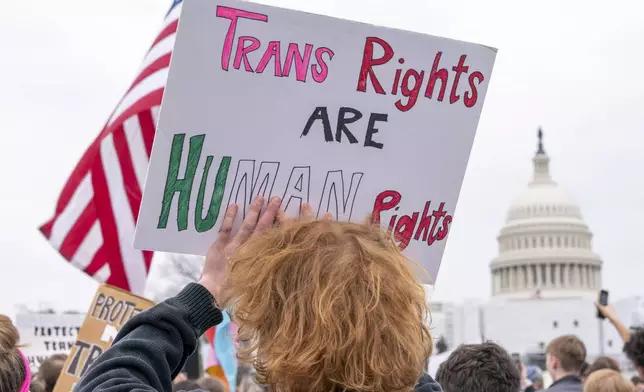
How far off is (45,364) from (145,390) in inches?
187

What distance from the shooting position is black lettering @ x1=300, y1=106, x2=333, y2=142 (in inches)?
109

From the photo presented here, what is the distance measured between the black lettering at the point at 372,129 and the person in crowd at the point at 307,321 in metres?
0.87

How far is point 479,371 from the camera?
3986mm

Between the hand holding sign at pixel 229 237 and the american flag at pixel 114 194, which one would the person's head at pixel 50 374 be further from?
the hand holding sign at pixel 229 237

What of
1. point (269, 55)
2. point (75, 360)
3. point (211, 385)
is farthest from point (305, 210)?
point (211, 385)

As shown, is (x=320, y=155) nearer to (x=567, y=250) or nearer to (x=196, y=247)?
(x=196, y=247)

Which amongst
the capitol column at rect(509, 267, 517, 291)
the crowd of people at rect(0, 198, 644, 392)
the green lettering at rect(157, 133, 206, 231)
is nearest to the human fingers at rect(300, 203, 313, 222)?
the green lettering at rect(157, 133, 206, 231)

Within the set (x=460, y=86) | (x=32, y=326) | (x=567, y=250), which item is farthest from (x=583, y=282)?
(x=460, y=86)

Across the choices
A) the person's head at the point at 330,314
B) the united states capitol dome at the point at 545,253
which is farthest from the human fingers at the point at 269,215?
the united states capitol dome at the point at 545,253

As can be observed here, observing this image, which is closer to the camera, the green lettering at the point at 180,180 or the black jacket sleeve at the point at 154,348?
the black jacket sleeve at the point at 154,348

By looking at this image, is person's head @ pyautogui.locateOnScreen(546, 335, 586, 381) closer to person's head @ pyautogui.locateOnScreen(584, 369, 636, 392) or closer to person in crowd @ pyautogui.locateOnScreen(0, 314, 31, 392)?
person's head @ pyautogui.locateOnScreen(584, 369, 636, 392)

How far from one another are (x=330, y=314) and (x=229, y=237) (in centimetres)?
80

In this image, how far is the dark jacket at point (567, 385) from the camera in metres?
5.98

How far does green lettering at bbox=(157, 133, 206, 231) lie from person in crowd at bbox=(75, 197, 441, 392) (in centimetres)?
Answer: 66
